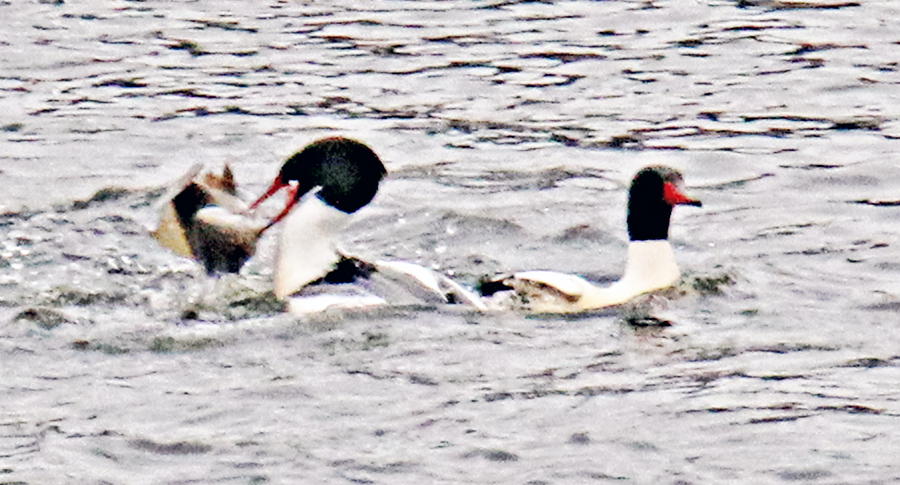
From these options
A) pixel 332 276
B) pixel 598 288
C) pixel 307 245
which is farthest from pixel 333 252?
pixel 598 288

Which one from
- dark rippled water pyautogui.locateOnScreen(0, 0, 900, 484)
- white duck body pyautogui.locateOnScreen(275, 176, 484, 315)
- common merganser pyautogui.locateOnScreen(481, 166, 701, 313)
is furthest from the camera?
common merganser pyautogui.locateOnScreen(481, 166, 701, 313)

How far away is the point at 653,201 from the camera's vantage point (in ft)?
34.0

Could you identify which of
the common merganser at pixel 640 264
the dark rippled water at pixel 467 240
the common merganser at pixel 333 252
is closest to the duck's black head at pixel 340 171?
the common merganser at pixel 333 252

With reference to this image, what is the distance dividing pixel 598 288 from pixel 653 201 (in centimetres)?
59

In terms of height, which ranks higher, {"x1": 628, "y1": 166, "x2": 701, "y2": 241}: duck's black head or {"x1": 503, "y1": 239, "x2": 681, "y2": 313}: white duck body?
{"x1": 628, "y1": 166, "x2": 701, "y2": 241}: duck's black head

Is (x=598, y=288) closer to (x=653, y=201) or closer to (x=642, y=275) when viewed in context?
(x=642, y=275)

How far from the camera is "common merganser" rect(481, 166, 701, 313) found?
10.0 metres

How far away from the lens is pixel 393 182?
42.5 ft

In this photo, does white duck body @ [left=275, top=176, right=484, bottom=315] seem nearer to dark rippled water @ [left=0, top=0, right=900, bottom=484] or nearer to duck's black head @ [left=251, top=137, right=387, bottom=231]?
duck's black head @ [left=251, top=137, right=387, bottom=231]

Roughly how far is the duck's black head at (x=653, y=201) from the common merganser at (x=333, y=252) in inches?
40.4

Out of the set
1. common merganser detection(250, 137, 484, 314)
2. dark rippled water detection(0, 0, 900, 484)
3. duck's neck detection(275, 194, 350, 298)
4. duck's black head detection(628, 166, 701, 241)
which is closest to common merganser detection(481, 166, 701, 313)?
duck's black head detection(628, 166, 701, 241)

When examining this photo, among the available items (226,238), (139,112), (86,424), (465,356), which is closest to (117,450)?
(86,424)

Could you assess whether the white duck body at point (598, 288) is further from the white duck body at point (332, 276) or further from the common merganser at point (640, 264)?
the white duck body at point (332, 276)

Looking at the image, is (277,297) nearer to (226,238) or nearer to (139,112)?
(226,238)
